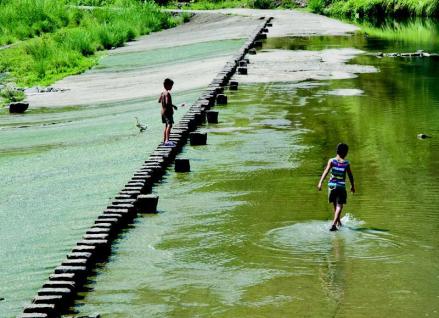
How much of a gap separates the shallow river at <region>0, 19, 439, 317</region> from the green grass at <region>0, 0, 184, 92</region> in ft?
43.3

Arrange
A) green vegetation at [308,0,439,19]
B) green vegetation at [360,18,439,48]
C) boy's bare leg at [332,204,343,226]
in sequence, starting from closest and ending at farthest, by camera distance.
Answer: boy's bare leg at [332,204,343,226] < green vegetation at [360,18,439,48] < green vegetation at [308,0,439,19]

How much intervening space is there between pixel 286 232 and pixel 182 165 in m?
4.08

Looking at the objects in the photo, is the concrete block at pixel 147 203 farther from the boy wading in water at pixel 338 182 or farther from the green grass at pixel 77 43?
the green grass at pixel 77 43

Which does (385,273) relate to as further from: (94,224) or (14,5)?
(14,5)

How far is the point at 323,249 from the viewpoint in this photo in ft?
35.6

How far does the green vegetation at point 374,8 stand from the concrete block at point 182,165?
140 ft

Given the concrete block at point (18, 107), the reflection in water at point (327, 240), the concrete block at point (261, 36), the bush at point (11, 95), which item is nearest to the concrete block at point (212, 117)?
the concrete block at point (18, 107)

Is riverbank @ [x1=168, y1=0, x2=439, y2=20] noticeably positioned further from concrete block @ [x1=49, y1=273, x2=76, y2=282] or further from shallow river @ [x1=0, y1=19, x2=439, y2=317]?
concrete block @ [x1=49, y1=273, x2=76, y2=282]

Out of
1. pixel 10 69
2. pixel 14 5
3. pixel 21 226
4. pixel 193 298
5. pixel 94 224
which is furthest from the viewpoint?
pixel 14 5

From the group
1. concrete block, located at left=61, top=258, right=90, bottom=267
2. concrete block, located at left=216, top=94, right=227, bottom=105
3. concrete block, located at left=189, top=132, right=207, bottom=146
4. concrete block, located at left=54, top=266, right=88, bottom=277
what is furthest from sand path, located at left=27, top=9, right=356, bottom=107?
concrete block, located at left=54, top=266, right=88, bottom=277

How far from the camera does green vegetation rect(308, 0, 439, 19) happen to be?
2213 inches

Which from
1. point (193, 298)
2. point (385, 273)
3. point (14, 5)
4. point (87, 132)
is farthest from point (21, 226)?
point (14, 5)

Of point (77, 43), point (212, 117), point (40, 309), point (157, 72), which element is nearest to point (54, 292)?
point (40, 309)

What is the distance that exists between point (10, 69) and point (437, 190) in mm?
26160
